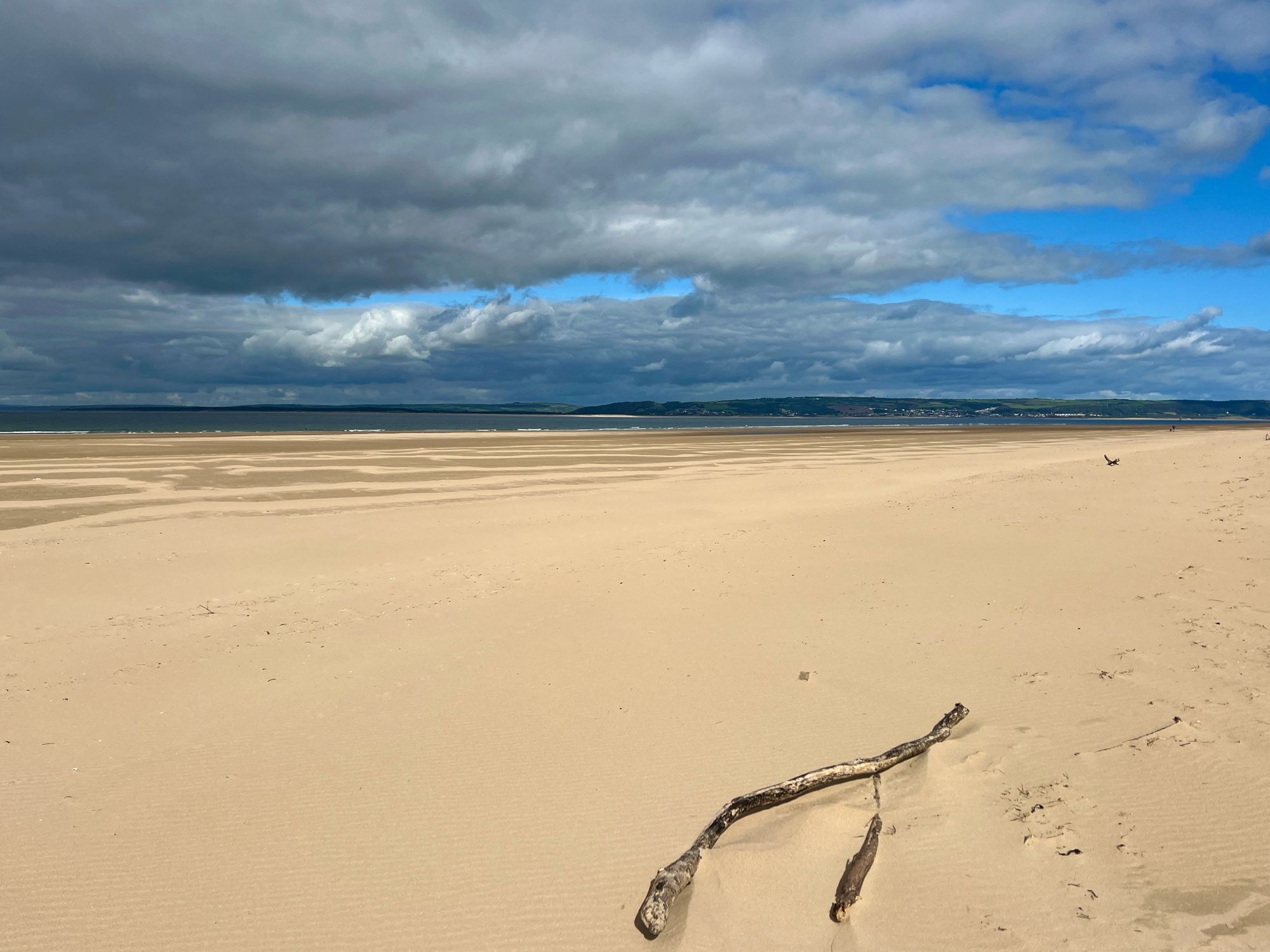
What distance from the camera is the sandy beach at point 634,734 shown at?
4.10 meters

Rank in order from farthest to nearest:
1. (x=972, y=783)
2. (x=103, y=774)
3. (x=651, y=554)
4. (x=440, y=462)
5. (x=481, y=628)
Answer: (x=440, y=462) → (x=651, y=554) → (x=481, y=628) → (x=103, y=774) → (x=972, y=783)

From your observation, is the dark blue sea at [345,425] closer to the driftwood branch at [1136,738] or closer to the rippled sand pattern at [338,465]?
the rippled sand pattern at [338,465]

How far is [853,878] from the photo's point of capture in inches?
160

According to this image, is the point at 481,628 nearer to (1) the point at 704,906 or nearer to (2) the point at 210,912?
(2) the point at 210,912

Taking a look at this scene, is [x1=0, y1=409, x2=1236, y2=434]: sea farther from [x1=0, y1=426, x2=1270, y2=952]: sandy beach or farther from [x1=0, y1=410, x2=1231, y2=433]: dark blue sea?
[x1=0, y1=426, x2=1270, y2=952]: sandy beach

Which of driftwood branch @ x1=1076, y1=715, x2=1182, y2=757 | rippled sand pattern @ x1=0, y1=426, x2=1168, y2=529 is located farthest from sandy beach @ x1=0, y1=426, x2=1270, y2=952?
rippled sand pattern @ x1=0, y1=426, x2=1168, y2=529

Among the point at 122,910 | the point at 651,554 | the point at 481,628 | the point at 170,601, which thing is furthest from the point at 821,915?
the point at 170,601

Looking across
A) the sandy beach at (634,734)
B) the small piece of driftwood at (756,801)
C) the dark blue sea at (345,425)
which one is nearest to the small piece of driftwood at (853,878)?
the sandy beach at (634,734)

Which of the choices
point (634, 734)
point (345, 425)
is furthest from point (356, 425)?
point (634, 734)

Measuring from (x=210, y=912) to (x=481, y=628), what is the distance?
5.16 metres

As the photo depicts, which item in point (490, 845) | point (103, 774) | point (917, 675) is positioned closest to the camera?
point (490, 845)

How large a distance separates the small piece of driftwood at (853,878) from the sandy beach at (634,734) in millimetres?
79

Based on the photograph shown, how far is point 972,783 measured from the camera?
16.7 ft

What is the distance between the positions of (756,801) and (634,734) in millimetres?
1656
